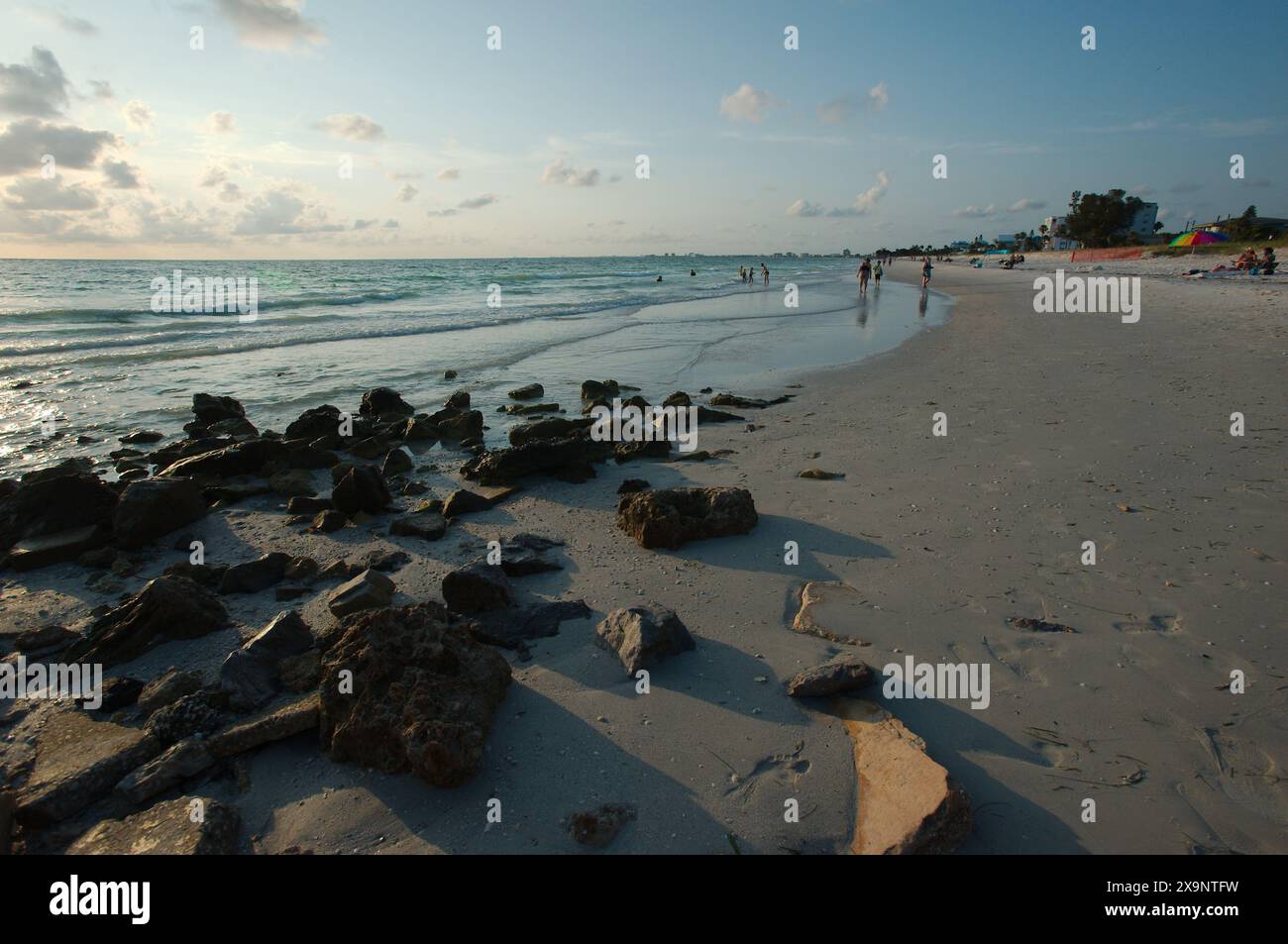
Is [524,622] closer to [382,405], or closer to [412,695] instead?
[412,695]

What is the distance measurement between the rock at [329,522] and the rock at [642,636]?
3.83 m

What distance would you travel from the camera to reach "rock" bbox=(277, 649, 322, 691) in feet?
13.3

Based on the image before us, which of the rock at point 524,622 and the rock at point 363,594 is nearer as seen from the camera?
the rock at point 524,622

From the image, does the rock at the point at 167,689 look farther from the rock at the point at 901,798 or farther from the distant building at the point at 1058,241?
the distant building at the point at 1058,241

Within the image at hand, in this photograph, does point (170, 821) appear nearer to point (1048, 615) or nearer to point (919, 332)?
point (1048, 615)

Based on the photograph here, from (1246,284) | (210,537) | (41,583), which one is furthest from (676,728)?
(1246,284)

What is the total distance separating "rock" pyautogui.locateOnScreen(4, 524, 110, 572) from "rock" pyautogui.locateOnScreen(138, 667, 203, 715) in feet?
10.8

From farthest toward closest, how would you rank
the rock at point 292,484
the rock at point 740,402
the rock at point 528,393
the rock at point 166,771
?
the rock at point 528,393 < the rock at point 740,402 < the rock at point 292,484 < the rock at point 166,771

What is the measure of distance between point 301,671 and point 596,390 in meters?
9.66

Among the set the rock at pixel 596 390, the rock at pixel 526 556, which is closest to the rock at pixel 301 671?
the rock at pixel 526 556

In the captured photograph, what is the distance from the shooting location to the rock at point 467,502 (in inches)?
280

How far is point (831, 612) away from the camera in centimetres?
481

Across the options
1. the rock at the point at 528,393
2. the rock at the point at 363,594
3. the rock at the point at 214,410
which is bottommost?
the rock at the point at 363,594

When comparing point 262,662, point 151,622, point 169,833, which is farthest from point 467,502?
point 169,833
